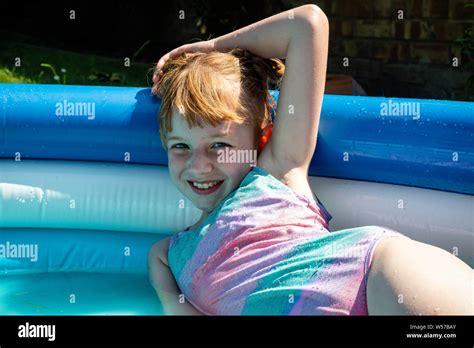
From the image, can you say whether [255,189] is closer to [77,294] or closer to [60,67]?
[77,294]

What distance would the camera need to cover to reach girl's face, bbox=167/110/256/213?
2.24 metres

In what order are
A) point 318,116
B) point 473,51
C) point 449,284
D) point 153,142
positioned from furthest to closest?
1. point 473,51
2. point 153,142
3. point 318,116
4. point 449,284

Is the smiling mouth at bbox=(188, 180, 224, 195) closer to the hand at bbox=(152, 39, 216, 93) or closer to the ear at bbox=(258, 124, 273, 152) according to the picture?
the ear at bbox=(258, 124, 273, 152)

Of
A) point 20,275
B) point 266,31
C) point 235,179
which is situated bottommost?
point 20,275

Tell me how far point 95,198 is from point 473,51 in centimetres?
291

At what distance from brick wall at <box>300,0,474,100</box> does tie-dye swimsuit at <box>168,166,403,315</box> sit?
3.00m

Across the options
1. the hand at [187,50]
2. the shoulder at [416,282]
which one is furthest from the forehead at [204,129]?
the shoulder at [416,282]

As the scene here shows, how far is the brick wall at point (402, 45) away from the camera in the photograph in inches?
203

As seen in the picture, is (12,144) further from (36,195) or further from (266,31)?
(266,31)

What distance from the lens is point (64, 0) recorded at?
266 inches

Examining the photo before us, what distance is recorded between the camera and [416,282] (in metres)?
1.78

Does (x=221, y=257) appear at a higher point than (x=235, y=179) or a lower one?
lower

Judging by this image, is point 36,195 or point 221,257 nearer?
point 221,257
